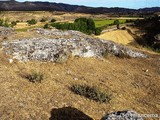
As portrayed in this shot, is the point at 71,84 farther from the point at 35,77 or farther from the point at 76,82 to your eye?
the point at 35,77

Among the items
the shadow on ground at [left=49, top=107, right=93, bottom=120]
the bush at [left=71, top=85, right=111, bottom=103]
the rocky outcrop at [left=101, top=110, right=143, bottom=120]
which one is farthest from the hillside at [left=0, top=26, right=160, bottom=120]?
the rocky outcrop at [left=101, top=110, right=143, bottom=120]

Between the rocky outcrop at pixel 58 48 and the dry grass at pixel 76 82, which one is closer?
the dry grass at pixel 76 82

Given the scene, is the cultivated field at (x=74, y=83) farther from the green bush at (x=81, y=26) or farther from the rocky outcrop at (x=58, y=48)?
the green bush at (x=81, y=26)

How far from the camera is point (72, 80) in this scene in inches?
699

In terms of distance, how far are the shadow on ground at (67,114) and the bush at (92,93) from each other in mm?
1821

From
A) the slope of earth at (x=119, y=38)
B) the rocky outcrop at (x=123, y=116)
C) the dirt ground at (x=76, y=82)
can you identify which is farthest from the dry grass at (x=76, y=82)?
the slope of earth at (x=119, y=38)

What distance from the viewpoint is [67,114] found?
1328 centimetres

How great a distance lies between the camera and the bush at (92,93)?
15.3m

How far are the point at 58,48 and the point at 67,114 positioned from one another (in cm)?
840

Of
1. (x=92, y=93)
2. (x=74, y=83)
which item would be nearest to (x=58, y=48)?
(x=74, y=83)

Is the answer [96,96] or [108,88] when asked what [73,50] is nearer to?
[108,88]

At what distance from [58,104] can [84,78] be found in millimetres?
4535

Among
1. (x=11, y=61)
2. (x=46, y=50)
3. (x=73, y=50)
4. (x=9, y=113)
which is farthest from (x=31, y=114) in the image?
(x=73, y=50)

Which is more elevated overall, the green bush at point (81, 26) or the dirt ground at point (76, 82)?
the dirt ground at point (76, 82)
